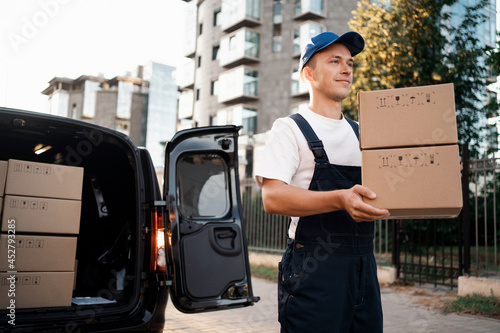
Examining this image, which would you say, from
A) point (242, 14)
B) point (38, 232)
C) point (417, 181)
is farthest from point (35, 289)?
point (242, 14)

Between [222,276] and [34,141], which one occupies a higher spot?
[34,141]

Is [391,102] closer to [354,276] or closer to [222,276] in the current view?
[354,276]

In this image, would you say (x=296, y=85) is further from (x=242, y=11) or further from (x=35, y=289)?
(x=35, y=289)

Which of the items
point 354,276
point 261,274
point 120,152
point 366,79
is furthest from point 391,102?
point 261,274

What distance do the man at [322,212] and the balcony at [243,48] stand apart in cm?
2975

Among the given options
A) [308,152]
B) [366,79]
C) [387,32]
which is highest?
[387,32]

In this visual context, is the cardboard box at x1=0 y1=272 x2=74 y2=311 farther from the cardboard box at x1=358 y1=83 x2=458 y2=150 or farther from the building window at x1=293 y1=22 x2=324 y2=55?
the building window at x1=293 y1=22 x2=324 y2=55

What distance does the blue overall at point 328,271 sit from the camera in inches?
78.8

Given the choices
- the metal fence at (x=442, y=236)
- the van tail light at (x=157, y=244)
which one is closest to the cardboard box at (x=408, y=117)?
the van tail light at (x=157, y=244)

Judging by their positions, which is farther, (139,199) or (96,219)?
(96,219)

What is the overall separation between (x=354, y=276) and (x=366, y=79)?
26.6ft

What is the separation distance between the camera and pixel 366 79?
967 centimetres

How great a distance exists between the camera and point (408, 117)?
6.34ft

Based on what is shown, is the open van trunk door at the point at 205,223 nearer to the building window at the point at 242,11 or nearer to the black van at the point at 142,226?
the black van at the point at 142,226
